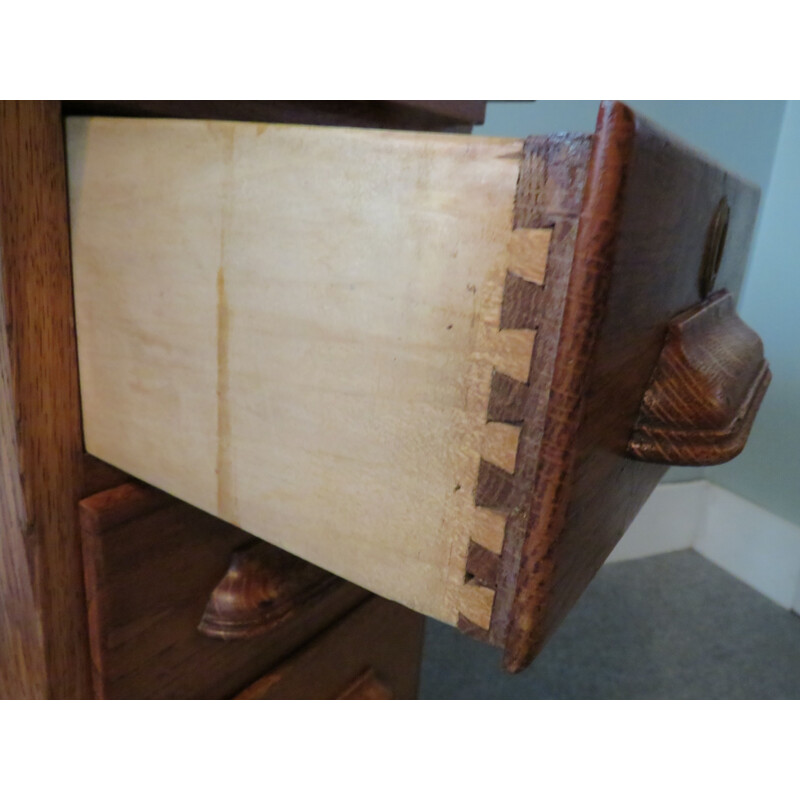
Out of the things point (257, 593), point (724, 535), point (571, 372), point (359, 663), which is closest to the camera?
point (571, 372)

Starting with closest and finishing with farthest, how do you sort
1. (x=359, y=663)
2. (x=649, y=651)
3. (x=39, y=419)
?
(x=39, y=419), (x=359, y=663), (x=649, y=651)

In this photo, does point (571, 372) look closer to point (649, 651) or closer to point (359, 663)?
point (359, 663)

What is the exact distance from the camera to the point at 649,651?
95 cm

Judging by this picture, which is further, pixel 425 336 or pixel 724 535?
pixel 724 535

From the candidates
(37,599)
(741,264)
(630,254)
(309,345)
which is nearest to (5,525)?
(37,599)

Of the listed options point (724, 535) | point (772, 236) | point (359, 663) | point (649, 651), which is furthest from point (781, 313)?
point (359, 663)

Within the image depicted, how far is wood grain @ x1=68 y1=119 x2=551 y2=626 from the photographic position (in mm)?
236

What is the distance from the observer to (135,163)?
0.32 metres

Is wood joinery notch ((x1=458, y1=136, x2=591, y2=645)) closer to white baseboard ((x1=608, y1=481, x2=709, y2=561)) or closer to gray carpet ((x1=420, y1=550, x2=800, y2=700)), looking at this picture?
gray carpet ((x1=420, y1=550, x2=800, y2=700))

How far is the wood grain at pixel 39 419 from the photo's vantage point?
13.6 inches

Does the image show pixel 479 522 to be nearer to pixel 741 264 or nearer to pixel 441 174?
pixel 441 174

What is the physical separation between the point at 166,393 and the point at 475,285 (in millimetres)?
194

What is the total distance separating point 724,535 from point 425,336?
3.70 ft

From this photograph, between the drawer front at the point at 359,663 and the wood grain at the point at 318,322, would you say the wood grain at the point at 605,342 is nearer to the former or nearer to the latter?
the wood grain at the point at 318,322
